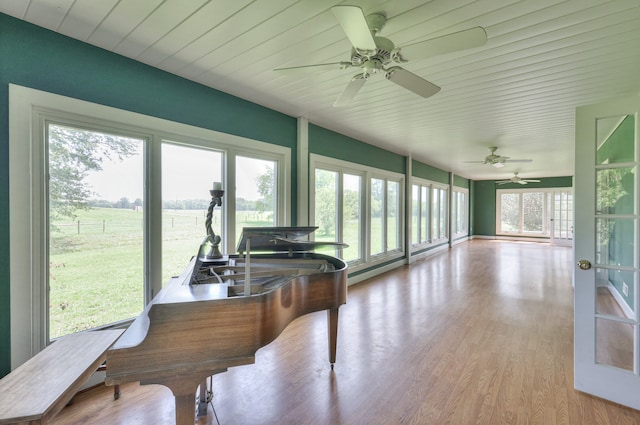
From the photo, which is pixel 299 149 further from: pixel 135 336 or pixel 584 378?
pixel 584 378

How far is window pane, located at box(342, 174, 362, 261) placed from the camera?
5.18 meters

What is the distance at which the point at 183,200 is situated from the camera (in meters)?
2.96

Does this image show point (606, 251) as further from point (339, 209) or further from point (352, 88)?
point (339, 209)

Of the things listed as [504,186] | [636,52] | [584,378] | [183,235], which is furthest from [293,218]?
[504,186]

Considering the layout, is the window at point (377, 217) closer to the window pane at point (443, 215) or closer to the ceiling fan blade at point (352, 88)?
the ceiling fan blade at point (352, 88)

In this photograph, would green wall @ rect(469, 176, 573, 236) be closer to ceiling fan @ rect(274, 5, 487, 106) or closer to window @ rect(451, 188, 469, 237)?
window @ rect(451, 188, 469, 237)

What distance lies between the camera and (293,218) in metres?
4.00

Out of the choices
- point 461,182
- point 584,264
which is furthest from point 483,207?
point 584,264

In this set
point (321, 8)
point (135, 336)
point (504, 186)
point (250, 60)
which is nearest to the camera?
point (135, 336)

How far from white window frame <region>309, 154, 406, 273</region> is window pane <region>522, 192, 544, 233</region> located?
795cm

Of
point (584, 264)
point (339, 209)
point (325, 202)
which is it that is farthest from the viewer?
point (339, 209)

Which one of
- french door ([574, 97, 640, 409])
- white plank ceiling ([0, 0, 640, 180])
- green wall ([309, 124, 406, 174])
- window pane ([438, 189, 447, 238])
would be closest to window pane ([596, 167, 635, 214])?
french door ([574, 97, 640, 409])

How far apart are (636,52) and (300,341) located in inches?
148

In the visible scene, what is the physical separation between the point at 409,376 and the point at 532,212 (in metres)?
12.2
